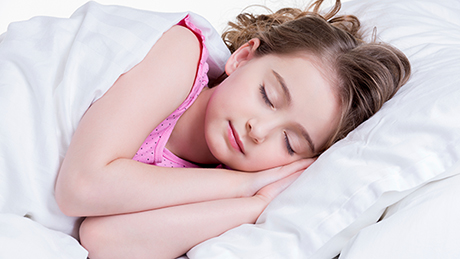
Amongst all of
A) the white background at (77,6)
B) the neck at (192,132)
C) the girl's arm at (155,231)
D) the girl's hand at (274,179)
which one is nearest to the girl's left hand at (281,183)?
the girl's hand at (274,179)

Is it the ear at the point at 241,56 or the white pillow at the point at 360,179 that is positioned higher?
the ear at the point at 241,56

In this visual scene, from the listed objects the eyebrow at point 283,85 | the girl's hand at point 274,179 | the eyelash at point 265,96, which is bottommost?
the girl's hand at point 274,179

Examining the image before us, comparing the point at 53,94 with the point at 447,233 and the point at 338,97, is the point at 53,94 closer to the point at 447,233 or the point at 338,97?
the point at 338,97

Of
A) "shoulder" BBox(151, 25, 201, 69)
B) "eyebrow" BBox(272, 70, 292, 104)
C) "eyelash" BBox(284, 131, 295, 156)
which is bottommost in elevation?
"eyelash" BBox(284, 131, 295, 156)

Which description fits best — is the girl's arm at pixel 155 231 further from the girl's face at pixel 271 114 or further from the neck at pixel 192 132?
→ the neck at pixel 192 132

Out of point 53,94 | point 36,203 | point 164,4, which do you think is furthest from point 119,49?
point 164,4

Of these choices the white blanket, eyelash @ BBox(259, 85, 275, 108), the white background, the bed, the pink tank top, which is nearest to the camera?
the bed

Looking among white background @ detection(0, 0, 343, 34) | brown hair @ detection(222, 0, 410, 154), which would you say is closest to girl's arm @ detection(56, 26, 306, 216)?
brown hair @ detection(222, 0, 410, 154)

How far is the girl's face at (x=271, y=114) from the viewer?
3.20 ft

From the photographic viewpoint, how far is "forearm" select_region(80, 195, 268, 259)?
0.85 meters

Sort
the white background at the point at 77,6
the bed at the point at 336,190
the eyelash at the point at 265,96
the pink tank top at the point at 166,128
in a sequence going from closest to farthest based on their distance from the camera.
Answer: the bed at the point at 336,190
the eyelash at the point at 265,96
the pink tank top at the point at 166,128
the white background at the point at 77,6

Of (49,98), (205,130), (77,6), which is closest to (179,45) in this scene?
(205,130)

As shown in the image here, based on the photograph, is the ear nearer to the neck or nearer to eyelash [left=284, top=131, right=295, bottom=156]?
the neck

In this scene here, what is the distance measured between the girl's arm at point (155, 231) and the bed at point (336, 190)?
0.11ft
